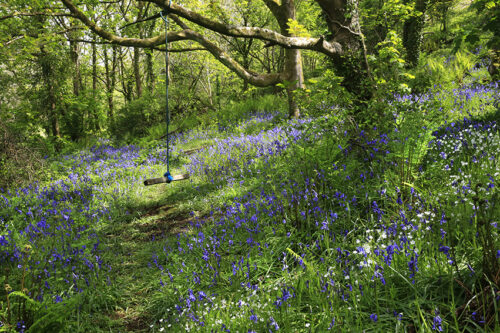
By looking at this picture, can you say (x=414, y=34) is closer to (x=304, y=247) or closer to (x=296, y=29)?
(x=296, y=29)

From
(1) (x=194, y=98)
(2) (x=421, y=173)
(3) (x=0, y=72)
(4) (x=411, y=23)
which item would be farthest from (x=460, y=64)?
(3) (x=0, y=72)

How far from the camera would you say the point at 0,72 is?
1756 cm

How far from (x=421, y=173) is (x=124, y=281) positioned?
381cm

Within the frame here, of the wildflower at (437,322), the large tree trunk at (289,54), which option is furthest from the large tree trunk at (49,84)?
the wildflower at (437,322)

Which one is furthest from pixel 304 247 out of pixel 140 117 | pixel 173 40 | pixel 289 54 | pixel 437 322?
pixel 140 117

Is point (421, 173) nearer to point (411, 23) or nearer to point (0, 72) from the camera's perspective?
point (411, 23)

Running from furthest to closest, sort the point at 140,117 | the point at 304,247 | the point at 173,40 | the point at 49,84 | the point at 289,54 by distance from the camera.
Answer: the point at 140,117
the point at 49,84
the point at 289,54
the point at 173,40
the point at 304,247

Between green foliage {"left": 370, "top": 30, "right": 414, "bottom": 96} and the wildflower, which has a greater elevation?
green foliage {"left": 370, "top": 30, "right": 414, "bottom": 96}

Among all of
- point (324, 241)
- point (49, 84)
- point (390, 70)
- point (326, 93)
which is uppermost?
point (49, 84)

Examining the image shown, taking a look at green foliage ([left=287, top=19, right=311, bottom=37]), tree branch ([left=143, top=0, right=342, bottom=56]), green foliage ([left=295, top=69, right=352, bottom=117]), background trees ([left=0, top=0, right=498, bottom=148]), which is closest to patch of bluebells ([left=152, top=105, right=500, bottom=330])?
green foliage ([left=295, top=69, right=352, bottom=117])

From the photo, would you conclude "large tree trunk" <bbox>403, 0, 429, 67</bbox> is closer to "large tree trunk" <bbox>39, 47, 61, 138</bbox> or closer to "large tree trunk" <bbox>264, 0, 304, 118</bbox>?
"large tree trunk" <bbox>264, 0, 304, 118</bbox>

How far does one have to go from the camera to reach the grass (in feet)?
6.97

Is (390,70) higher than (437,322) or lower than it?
higher

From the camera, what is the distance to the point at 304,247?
3271 millimetres
